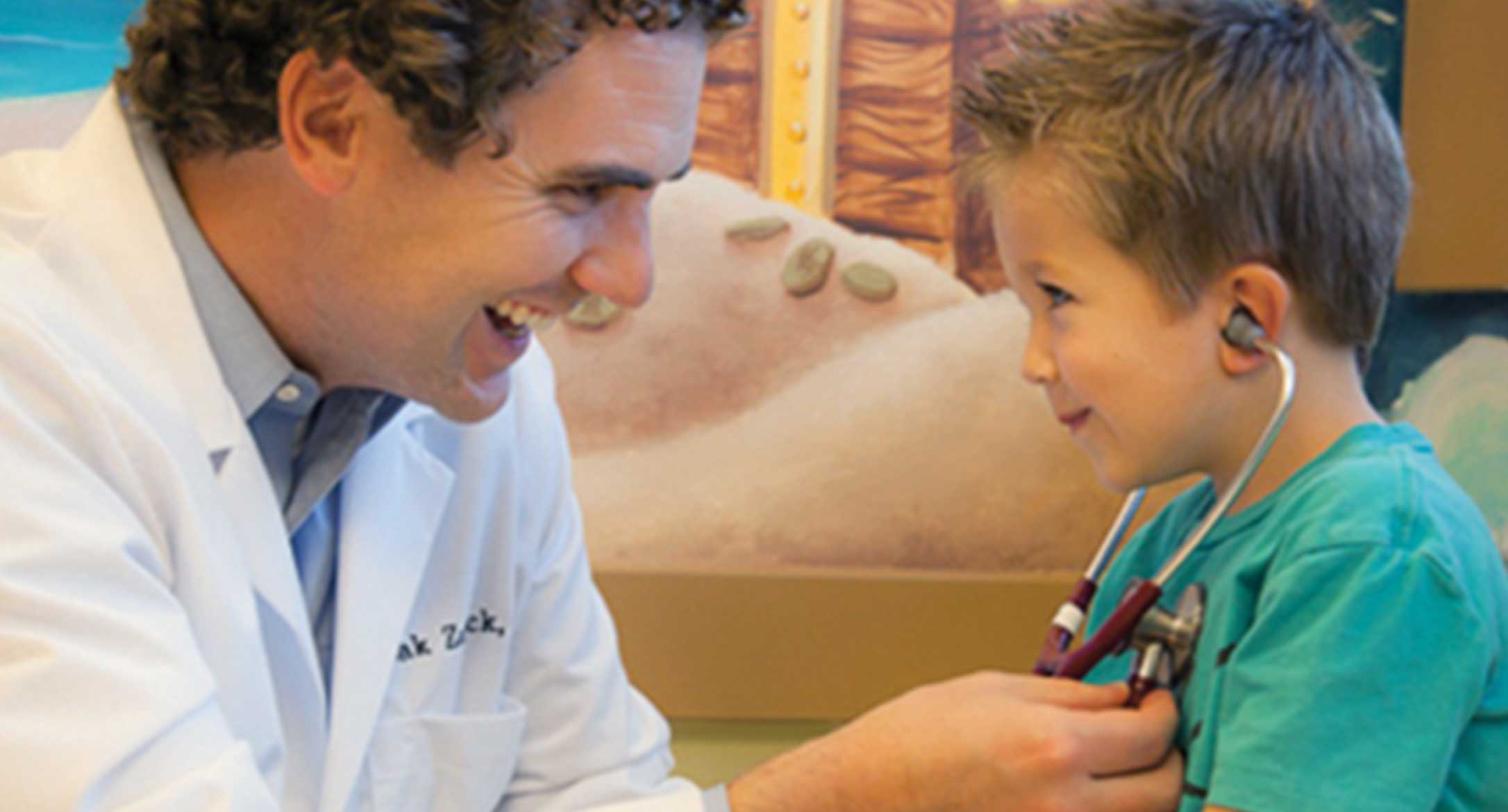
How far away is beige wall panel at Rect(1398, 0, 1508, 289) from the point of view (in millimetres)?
1497

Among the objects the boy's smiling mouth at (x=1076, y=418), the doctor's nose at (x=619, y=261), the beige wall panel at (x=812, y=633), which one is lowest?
the beige wall panel at (x=812, y=633)

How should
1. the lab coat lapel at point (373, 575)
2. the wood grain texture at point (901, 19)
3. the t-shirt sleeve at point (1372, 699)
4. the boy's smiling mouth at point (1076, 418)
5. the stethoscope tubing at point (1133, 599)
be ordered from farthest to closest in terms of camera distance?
the wood grain texture at point (901, 19), the lab coat lapel at point (373, 575), the boy's smiling mouth at point (1076, 418), the stethoscope tubing at point (1133, 599), the t-shirt sleeve at point (1372, 699)

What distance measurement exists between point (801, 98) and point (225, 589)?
3.16 ft

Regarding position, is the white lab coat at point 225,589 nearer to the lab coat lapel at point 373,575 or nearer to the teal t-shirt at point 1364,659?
the lab coat lapel at point 373,575

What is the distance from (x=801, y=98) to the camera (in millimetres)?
1709

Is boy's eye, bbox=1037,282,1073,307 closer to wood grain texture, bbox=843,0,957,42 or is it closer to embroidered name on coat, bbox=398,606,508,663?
embroidered name on coat, bbox=398,606,508,663

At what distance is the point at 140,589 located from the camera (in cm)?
88

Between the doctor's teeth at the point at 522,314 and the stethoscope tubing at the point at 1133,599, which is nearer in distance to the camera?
the stethoscope tubing at the point at 1133,599

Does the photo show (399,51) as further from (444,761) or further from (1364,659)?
(1364,659)

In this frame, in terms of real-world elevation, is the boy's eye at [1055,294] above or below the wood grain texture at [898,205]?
above

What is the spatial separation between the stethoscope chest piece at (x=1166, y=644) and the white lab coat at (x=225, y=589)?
14.4 inches

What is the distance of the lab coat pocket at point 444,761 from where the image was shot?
120 cm

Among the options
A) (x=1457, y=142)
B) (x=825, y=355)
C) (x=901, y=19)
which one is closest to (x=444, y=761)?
(x=825, y=355)

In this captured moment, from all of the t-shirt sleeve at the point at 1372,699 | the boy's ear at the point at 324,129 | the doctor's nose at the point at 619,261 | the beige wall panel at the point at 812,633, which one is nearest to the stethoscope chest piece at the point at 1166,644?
the t-shirt sleeve at the point at 1372,699
